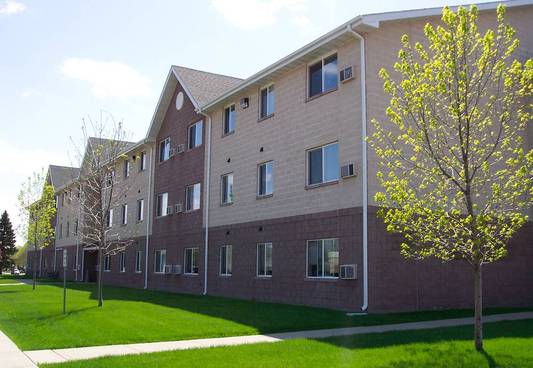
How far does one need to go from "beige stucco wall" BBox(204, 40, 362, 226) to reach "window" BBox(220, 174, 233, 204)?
270 millimetres

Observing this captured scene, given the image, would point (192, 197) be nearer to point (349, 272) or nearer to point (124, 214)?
point (124, 214)

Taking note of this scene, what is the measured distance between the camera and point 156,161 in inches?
1265

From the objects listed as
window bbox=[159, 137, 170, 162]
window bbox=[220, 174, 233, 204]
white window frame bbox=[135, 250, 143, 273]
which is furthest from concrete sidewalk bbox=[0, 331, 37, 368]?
white window frame bbox=[135, 250, 143, 273]

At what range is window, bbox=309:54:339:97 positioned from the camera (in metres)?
18.3

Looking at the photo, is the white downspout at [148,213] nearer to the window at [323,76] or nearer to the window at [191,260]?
the window at [191,260]

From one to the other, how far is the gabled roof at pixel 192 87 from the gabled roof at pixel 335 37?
5939 millimetres

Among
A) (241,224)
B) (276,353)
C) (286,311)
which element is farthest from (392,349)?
(241,224)

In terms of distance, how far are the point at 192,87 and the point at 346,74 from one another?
1252cm

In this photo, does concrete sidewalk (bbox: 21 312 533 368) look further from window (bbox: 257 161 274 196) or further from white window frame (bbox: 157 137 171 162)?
white window frame (bbox: 157 137 171 162)

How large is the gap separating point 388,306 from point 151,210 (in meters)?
18.9

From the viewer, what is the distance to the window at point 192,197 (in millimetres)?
26750

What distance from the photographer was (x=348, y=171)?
16484mm

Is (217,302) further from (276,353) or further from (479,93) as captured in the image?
(479,93)

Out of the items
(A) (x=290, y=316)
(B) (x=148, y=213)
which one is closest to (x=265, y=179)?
(A) (x=290, y=316)
